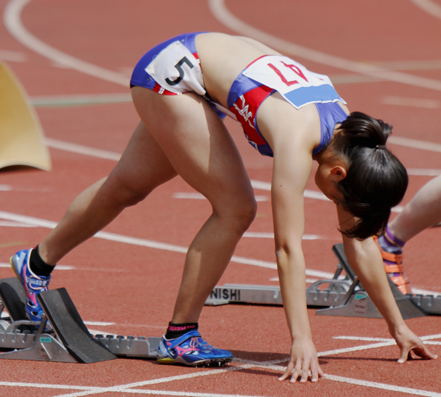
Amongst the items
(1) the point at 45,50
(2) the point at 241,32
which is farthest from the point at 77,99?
(2) the point at 241,32

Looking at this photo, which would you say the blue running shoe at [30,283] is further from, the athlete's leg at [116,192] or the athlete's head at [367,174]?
the athlete's head at [367,174]

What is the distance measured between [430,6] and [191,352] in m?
22.3

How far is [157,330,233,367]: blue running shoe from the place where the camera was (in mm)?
3633

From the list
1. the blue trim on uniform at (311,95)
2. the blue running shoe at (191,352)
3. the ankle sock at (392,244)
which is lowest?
the blue running shoe at (191,352)

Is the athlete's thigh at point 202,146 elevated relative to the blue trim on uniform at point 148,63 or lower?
lower

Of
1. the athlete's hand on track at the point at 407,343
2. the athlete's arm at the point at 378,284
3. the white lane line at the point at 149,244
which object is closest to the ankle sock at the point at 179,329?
the athlete's arm at the point at 378,284

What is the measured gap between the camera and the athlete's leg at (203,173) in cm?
354

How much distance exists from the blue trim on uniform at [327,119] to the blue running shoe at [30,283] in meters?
1.64

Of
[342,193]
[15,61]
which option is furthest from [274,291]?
[15,61]

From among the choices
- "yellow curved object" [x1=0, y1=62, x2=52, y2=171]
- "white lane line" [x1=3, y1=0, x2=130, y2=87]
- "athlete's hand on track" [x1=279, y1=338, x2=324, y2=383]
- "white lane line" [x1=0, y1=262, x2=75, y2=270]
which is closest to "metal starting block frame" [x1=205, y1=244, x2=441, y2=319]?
"white lane line" [x1=0, y1=262, x2=75, y2=270]

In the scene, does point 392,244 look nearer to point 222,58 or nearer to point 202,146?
point 202,146

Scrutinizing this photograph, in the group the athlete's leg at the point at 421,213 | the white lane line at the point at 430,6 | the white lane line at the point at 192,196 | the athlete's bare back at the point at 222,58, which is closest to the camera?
the athlete's bare back at the point at 222,58

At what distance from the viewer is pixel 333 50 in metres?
19.6

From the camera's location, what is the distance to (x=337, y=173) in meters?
3.29
